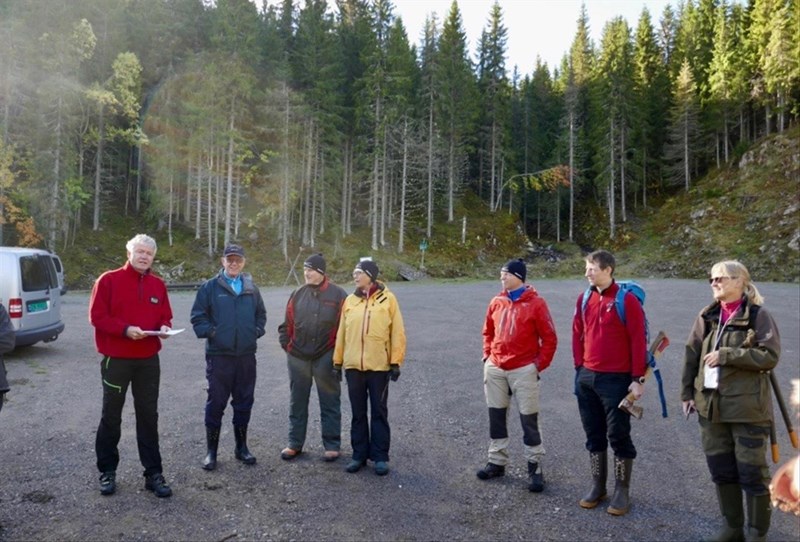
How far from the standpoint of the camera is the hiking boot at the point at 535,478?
14.8 feet

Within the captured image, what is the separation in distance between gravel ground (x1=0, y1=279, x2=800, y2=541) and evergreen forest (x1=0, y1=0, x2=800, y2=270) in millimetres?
22287

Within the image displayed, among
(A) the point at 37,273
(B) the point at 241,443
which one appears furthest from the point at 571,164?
(B) the point at 241,443

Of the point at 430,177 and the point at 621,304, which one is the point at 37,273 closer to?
the point at 621,304

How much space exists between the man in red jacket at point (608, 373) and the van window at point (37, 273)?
30.8ft

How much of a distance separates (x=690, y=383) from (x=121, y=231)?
36360 millimetres

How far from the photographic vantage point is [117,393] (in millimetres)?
4367

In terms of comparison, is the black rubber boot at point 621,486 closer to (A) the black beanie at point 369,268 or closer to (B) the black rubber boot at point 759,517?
(B) the black rubber boot at point 759,517

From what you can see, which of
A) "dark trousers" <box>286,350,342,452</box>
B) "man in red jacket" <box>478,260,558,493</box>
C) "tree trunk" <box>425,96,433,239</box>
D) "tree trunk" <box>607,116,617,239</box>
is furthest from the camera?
"tree trunk" <box>607,116,617,239</box>

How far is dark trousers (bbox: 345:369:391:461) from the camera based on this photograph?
5.00 metres

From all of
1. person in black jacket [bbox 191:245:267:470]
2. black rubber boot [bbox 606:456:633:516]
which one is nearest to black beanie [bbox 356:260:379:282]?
person in black jacket [bbox 191:245:267:470]

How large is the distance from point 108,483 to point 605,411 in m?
4.05

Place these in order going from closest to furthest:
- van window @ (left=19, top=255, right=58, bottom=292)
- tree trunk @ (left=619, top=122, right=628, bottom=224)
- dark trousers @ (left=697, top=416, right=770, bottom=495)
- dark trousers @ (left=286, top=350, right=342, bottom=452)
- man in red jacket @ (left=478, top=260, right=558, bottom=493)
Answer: dark trousers @ (left=697, top=416, right=770, bottom=495) < man in red jacket @ (left=478, top=260, right=558, bottom=493) < dark trousers @ (left=286, top=350, right=342, bottom=452) < van window @ (left=19, top=255, right=58, bottom=292) < tree trunk @ (left=619, top=122, right=628, bottom=224)

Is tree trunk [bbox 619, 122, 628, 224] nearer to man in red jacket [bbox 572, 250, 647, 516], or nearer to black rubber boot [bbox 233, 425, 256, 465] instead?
man in red jacket [bbox 572, 250, 647, 516]

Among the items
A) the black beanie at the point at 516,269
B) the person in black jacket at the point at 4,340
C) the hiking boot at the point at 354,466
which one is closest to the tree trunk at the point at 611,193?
the black beanie at the point at 516,269
